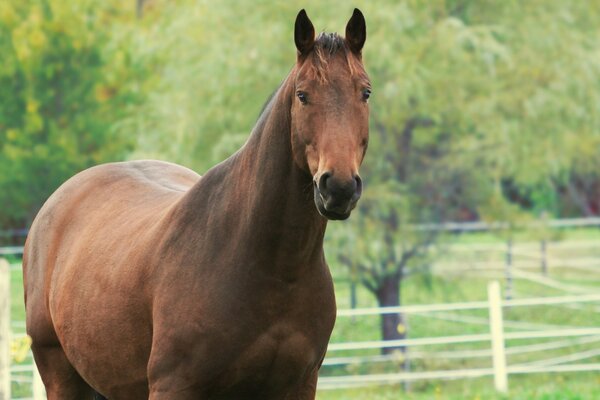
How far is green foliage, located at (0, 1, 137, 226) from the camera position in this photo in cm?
2142

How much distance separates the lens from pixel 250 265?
3.82 meters

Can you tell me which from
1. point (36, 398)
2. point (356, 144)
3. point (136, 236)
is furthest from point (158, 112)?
point (356, 144)

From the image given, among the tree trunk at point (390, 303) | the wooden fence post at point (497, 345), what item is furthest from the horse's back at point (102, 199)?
the tree trunk at point (390, 303)

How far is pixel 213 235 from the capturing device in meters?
3.97

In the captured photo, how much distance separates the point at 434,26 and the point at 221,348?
13.6 meters

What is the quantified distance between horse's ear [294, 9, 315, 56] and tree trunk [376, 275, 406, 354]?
13.5 metres

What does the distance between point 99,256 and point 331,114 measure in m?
1.77

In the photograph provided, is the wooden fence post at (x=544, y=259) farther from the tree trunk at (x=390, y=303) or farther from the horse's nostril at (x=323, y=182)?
the horse's nostril at (x=323, y=182)

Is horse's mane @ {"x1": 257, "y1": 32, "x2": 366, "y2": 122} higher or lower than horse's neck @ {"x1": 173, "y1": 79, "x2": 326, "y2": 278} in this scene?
higher

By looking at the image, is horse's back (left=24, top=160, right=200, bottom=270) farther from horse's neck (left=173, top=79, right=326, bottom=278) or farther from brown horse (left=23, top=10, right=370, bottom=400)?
horse's neck (left=173, top=79, right=326, bottom=278)

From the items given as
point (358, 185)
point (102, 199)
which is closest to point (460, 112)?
point (102, 199)

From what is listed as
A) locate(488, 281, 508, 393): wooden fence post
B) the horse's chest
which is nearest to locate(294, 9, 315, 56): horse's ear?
the horse's chest

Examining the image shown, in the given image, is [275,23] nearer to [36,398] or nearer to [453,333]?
[453,333]

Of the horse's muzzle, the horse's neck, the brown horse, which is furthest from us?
the horse's neck
